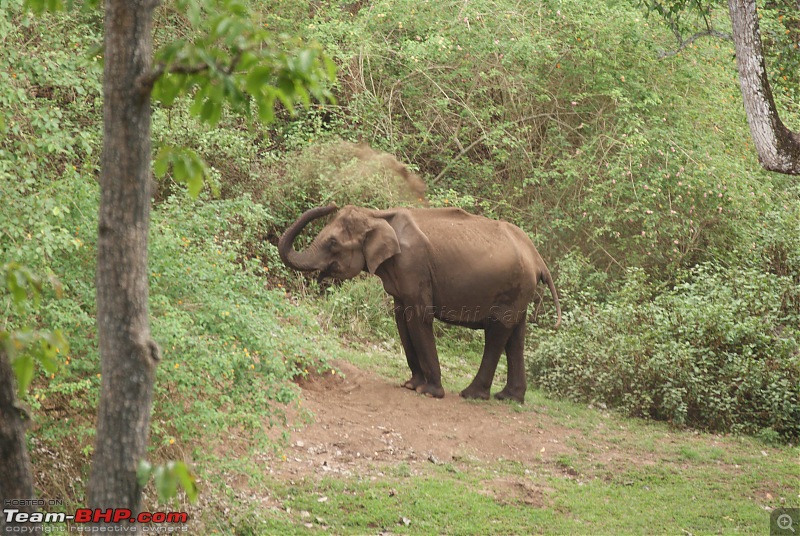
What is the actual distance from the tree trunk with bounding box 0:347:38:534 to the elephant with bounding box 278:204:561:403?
6.61m

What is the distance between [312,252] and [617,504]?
4073 mm

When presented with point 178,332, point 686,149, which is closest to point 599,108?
point 686,149

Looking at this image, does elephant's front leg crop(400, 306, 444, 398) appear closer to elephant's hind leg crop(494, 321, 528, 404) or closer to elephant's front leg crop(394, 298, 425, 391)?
elephant's front leg crop(394, 298, 425, 391)

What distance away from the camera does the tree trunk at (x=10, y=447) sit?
319 cm

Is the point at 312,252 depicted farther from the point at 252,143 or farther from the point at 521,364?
the point at 252,143

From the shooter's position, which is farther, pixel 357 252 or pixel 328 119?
pixel 328 119

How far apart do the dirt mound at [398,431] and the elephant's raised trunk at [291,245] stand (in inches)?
46.6

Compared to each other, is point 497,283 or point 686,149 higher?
point 686,149

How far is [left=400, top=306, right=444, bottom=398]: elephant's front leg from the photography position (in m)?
10.1

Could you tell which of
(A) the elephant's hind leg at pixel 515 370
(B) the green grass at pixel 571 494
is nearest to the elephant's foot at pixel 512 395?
(A) the elephant's hind leg at pixel 515 370

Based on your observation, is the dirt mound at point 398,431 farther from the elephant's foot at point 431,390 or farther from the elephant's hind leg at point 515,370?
the elephant's hind leg at point 515,370

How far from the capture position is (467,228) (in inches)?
412

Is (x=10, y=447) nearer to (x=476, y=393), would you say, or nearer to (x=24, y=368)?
(x=24, y=368)

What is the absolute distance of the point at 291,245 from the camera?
32.5 feet
